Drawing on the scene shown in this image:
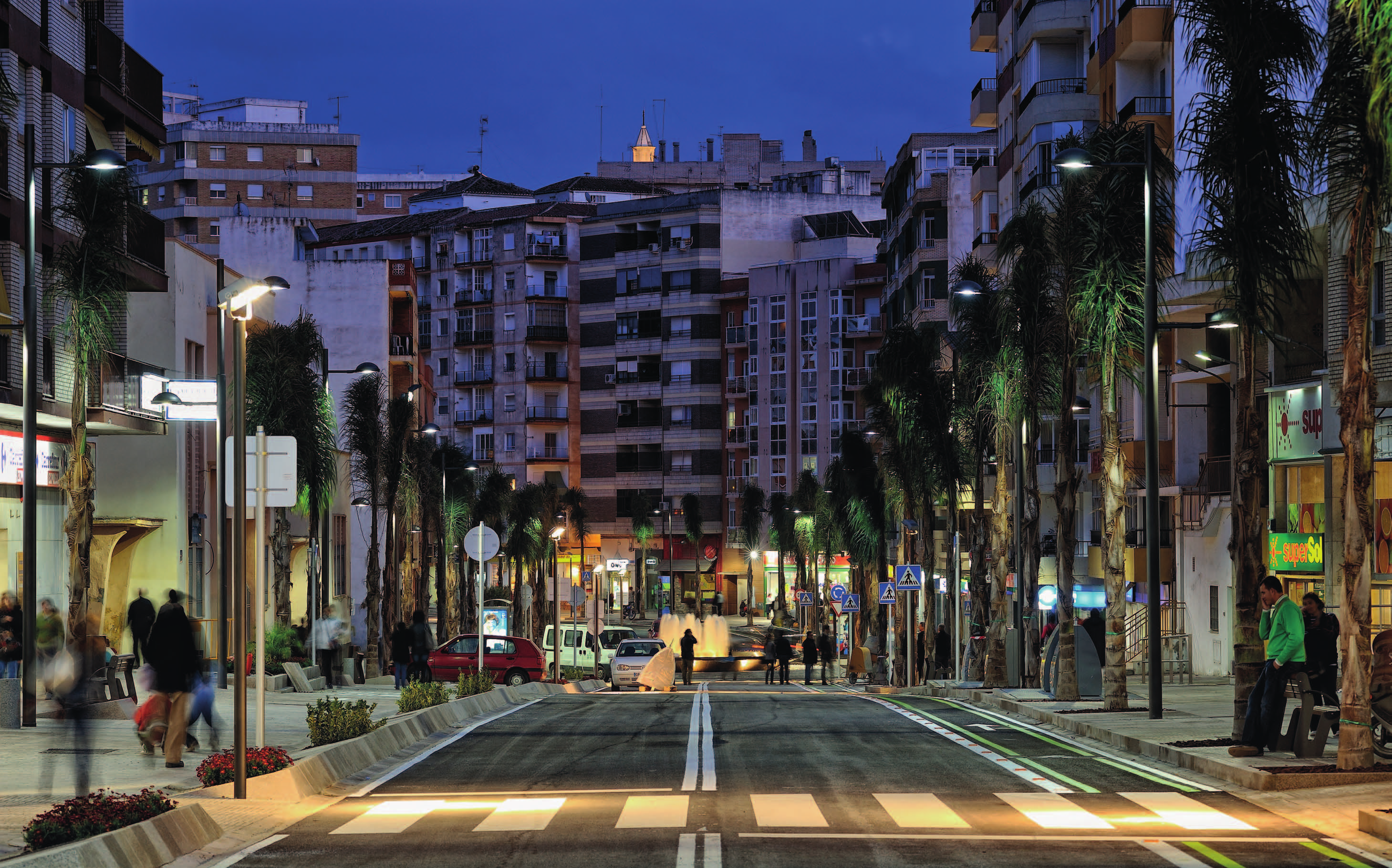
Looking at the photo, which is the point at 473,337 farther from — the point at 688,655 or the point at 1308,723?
the point at 1308,723

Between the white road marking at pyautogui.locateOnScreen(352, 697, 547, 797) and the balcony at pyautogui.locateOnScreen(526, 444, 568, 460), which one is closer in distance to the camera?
the white road marking at pyautogui.locateOnScreen(352, 697, 547, 797)

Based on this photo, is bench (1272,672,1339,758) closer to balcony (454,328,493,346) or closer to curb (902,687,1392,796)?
curb (902,687,1392,796)

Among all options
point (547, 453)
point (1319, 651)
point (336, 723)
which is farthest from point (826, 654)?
point (547, 453)

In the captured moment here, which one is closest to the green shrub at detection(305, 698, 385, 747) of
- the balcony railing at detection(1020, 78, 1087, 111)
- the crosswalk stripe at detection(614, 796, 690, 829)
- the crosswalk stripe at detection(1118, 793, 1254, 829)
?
the crosswalk stripe at detection(614, 796, 690, 829)

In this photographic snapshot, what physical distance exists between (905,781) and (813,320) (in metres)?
101

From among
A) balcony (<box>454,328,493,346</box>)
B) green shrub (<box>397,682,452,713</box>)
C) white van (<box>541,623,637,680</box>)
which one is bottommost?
white van (<box>541,623,637,680</box>)

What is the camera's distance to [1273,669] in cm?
1783

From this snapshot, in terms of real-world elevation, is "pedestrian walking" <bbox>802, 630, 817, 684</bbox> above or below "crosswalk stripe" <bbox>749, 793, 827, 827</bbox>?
below

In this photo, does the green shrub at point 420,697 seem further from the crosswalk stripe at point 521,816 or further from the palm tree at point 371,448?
the palm tree at point 371,448

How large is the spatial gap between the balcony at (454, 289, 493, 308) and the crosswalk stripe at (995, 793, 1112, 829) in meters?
118

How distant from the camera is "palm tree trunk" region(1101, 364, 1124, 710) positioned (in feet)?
89.7

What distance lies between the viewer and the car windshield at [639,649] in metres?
50.7

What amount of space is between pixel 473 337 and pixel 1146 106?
8595 cm

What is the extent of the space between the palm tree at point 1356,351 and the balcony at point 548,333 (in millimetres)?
115075
